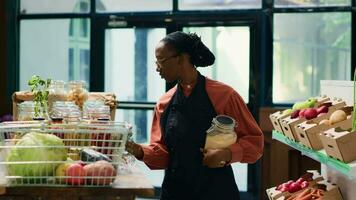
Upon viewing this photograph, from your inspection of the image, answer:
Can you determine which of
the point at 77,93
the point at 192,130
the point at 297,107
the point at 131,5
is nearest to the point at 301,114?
the point at 297,107

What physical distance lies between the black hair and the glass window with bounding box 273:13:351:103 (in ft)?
9.98

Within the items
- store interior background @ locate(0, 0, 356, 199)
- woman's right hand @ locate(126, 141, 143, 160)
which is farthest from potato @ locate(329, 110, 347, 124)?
store interior background @ locate(0, 0, 356, 199)

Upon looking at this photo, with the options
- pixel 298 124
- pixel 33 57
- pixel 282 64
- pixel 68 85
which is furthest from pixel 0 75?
pixel 298 124

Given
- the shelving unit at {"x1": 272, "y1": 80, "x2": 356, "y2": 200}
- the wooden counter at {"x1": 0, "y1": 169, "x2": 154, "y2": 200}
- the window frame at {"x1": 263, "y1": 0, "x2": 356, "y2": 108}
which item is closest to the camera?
the wooden counter at {"x1": 0, "y1": 169, "x2": 154, "y2": 200}

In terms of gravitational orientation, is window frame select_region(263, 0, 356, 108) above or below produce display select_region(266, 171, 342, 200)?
above

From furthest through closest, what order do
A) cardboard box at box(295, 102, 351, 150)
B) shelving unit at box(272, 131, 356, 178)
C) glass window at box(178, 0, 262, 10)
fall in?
glass window at box(178, 0, 262, 10) < cardboard box at box(295, 102, 351, 150) < shelving unit at box(272, 131, 356, 178)

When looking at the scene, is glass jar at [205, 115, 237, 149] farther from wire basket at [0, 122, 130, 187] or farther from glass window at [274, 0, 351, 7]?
glass window at [274, 0, 351, 7]

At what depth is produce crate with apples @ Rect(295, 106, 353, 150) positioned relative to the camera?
252 cm

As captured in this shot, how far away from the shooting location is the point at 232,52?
5.57m

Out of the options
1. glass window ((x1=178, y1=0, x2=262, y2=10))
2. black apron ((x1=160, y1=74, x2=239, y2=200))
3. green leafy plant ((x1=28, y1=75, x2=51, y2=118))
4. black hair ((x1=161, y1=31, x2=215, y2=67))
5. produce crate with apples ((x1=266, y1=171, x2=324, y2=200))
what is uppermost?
glass window ((x1=178, y1=0, x2=262, y2=10))

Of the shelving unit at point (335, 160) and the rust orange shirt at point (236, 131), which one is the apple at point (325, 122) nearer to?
the shelving unit at point (335, 160)

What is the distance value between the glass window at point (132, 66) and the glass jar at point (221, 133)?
3.45 m

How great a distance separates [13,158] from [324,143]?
125cm

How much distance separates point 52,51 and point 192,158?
12.8ft
